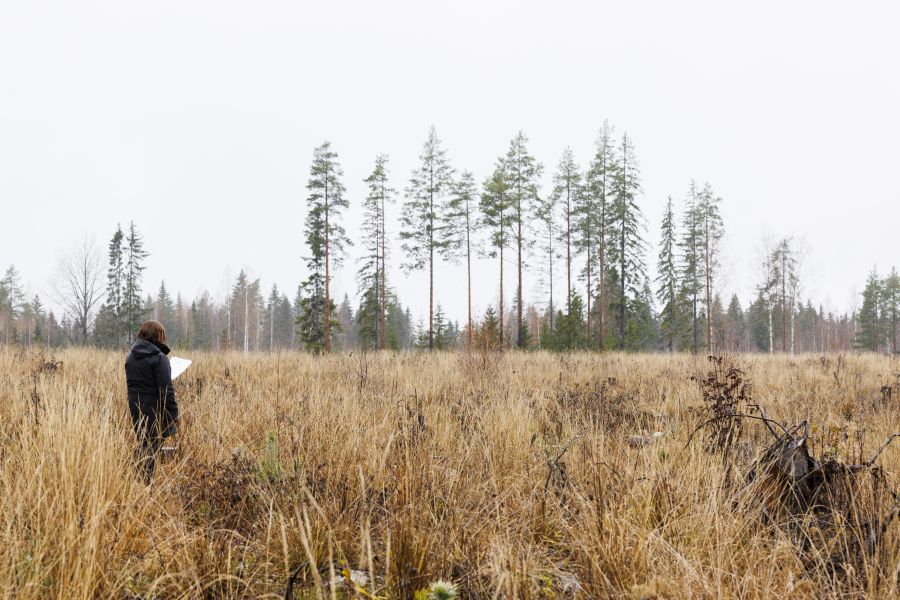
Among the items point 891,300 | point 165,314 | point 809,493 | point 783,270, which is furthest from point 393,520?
point 165,314

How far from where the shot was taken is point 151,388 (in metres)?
3.68

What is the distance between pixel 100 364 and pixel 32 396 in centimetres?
571

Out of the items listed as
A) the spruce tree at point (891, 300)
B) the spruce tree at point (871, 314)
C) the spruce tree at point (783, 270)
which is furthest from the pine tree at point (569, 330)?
the spruce tree at point (891, 300)

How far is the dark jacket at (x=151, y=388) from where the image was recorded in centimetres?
357

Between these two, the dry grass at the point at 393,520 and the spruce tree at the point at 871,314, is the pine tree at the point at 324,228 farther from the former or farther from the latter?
the spruce tree at the point at 871,314

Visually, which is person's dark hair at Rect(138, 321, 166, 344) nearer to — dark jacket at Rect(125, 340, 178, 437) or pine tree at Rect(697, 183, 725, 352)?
dark jacket at Rect(125, 340, 178, 437)

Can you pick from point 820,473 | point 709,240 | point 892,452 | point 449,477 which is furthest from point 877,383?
point 709,240

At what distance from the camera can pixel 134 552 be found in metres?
1.99

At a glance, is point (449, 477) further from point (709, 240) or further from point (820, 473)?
point (709, 240)

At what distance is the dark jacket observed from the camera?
11.7 feet

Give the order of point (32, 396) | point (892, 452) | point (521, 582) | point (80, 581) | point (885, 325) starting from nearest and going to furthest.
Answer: point (80, 581)
point (521, 582)
point (892, 452)
point (32, 396)
point (885, 325)

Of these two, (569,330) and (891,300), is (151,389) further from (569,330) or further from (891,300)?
(891,300)

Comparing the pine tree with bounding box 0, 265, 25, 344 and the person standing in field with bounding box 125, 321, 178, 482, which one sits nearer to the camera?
the person standing in field with bounding box 125, 321, 178, 482

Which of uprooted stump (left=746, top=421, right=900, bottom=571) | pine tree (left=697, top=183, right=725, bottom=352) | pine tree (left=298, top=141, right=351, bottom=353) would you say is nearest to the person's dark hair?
uprooted stump (left=746, top=421, right=900, bottom=571)
